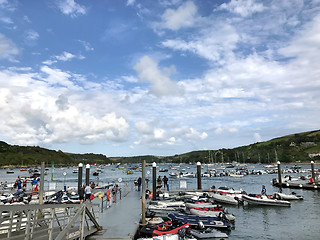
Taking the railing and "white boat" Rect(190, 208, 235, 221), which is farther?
"white boat" Rect(190, 208, 235, 221)

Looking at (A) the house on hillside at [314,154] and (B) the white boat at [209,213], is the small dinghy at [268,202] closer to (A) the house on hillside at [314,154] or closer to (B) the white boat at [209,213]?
(B) the white boat at [209,213]

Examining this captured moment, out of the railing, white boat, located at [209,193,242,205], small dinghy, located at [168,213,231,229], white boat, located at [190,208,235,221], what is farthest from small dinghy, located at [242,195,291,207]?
the railing

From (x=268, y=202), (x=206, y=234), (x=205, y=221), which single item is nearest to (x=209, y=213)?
(x=205, y=221)

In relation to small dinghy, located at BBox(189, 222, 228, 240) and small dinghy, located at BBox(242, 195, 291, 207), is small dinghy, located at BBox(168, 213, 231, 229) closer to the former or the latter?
small dinghy, located at BBox(189, 222, 228, 240)

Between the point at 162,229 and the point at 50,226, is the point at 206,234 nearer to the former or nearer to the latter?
the point at 162,229

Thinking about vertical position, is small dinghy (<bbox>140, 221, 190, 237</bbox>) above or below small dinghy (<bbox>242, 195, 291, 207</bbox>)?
above

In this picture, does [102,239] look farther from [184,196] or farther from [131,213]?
[184,196]

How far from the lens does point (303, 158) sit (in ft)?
651

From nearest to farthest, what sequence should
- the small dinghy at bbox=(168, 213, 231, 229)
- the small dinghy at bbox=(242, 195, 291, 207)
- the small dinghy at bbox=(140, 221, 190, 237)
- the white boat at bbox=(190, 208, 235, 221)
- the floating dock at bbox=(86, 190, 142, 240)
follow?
the floating dock at bbox=(86, 190, 142, 240)
the small dinghy at bbox=(140, 221, 190, 237)
the small dinghy at bbox=(168, 213, 231, 229)
the white boat at bbox=(190, 208, 235, 221)
the small dinghy at bbox=(242, 195, 291, 207)

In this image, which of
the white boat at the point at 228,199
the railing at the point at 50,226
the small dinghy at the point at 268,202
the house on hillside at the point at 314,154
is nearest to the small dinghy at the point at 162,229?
the railing at the point at 50,226

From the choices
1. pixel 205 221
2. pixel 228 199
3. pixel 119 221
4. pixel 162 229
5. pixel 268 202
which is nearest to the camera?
pixel 119 221

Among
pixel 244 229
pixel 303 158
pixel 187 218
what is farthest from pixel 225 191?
pixel 303 158

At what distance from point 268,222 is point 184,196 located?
10094 mm

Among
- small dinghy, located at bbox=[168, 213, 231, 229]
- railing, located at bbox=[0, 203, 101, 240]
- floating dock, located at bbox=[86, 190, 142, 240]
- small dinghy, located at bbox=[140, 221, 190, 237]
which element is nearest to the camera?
railing, located at bbox=[0, 203, 101, 240]
